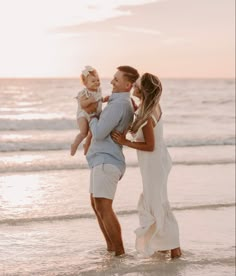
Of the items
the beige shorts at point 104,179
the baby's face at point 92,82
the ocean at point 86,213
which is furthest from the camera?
the ocean at point 86,213

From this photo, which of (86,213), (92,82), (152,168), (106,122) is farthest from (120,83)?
(86,213)

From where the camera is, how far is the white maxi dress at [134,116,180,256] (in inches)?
219

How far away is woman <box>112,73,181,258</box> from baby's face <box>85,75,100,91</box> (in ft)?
1.02

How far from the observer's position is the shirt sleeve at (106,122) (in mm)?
5289

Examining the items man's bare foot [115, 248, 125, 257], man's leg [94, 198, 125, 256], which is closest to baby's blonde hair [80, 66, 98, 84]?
man's leg [94, 198, 125, 256]

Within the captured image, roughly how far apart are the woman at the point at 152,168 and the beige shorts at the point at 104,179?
24cm

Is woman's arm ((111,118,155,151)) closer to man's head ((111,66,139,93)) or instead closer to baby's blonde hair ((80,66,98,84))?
man's head ((111,66,139,93))

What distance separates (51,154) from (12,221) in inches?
279

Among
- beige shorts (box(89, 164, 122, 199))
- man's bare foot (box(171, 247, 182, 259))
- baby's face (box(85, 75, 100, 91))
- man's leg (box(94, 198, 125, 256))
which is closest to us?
baby's face (box(85, 75, 100, 91))

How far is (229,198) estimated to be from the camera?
9391 millimetres

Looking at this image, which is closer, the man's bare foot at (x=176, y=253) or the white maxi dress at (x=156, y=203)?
the white maxi dress at (x=156, y=203)

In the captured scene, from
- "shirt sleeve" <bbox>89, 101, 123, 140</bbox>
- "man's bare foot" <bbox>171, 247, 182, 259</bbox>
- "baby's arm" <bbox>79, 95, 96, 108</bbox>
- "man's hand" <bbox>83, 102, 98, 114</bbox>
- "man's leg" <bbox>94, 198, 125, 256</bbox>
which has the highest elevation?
"baby's arm" <bbox>79, 95, 96, 108</bbox>

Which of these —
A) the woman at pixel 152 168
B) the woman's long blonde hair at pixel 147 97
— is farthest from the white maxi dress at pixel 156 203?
the woman's long blonde hair at pixel 147 97

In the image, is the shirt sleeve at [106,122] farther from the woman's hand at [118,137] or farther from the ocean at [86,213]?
the ocean at [86,213]
